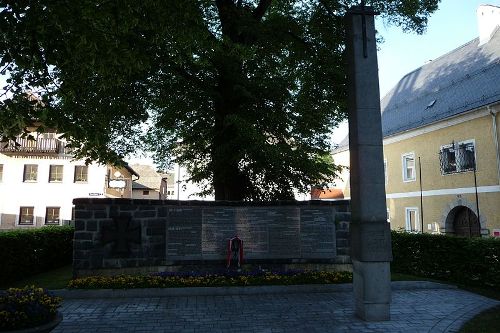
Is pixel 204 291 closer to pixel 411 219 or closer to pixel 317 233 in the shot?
pixel 317 233

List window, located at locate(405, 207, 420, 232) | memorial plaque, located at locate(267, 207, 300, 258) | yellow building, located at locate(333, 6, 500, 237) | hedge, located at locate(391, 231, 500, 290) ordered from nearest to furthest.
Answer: hedge, located at locate(391, 231, 500, 290) → memorial plaque, located at locate(267, 207, 300, 258) → yellow building, located at locate(333, 6, 500, 237) → window, located at locate(405, 207, 420, 232)

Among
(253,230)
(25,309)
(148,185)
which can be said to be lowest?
(25,309)

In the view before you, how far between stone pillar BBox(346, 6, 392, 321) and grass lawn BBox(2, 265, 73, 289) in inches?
313

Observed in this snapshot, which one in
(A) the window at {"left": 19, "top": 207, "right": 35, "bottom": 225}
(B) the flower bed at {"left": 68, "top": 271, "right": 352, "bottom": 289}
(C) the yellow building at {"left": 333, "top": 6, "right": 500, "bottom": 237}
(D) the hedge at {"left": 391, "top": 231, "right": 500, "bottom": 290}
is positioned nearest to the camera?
(B) the flower bed at {"left": 68, "top": 271, "right": 352, "bottom": 289}

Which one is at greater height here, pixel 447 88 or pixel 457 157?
pixel 447 88

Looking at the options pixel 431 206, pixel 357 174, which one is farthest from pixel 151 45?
pixel 431 206

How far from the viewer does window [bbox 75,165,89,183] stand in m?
36.5

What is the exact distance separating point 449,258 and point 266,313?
7.11m

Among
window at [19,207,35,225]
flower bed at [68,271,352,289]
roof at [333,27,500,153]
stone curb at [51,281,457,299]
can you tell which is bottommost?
stone curb at [51,281,457,299]

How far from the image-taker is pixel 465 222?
81.4 ft

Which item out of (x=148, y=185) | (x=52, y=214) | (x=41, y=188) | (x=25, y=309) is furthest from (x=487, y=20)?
(x=148, y=185)

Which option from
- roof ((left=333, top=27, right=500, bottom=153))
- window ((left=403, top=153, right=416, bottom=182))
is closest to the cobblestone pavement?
roof ((left=333, top=27, right=500, bottom=153))

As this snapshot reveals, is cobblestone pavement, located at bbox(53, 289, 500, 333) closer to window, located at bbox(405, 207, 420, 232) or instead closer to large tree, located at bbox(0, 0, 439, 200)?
large tree, located at bbox(0, 0, 439, 200)

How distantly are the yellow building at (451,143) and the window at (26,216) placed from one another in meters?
29.9
